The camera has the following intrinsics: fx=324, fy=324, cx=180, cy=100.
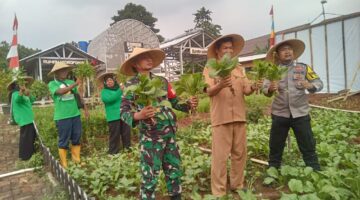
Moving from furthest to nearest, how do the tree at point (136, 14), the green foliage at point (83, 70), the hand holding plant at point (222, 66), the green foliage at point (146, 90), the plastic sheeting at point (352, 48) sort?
the tree at point (136, 14) → the plastic sheeting at point (352, 48) → the green foliage at point (83, 70) → the hand holding plant at point (222, 66) → the green foliage at point (146, 90)

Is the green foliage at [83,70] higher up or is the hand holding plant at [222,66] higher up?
the green foliage at [83,70]

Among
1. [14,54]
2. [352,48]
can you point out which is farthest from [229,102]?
[352,48]

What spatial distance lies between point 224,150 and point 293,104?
3.38 ft

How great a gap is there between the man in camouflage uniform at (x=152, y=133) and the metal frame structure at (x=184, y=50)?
60.2 ft

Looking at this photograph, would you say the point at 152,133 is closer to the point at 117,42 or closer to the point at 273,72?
the point at 273,72

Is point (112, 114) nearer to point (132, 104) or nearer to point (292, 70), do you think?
point (132, 104)

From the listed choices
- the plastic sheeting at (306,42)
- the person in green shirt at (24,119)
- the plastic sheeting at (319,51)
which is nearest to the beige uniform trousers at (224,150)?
the person in green shirt at (24,119)

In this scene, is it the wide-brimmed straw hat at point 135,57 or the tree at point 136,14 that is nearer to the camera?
the wide-brimmed straw hat at point 135,57

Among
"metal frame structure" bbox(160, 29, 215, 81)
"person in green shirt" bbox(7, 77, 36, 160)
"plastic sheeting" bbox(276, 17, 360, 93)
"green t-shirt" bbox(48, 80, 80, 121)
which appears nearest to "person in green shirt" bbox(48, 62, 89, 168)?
"green t-shirt" bbox(48, 80, 80, 121)

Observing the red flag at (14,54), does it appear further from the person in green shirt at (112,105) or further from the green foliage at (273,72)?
the green foliage at (273,72)

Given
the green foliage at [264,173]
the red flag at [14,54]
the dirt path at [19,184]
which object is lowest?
the dirt path at [19,184]

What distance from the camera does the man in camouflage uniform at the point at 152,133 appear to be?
3.11m

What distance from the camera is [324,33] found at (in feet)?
41.9

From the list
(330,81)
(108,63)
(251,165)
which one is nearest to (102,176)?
(251,165)
